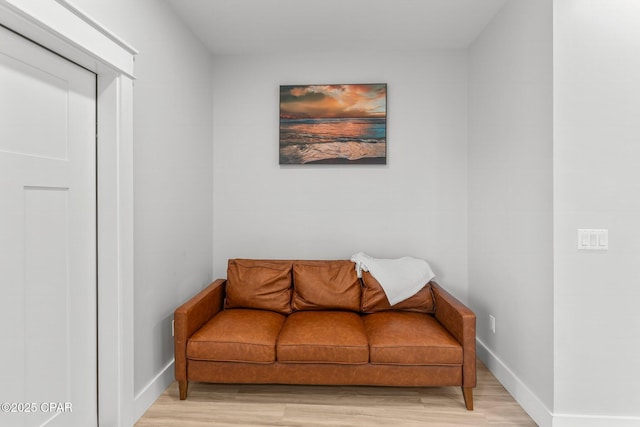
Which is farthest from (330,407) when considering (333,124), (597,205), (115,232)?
(333,124)

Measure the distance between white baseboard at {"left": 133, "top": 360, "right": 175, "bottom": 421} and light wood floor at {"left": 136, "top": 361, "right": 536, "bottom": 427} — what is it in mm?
37

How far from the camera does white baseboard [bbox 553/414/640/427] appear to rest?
202cm

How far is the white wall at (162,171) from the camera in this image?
2229mm

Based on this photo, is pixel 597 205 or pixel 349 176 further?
pixel 349 176

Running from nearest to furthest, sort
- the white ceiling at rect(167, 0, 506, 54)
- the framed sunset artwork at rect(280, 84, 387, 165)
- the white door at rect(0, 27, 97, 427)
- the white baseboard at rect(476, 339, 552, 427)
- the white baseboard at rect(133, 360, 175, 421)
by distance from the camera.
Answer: the white door at rect(0, 27, 97, 427) < the white baseboard at rect(476, 339, 552, 427) < the white baseboard at rect(133, 360, 175, 421) < the white ceiling at rect(167, 0, 506, 54) < the framed sunset artwork at rect(280, 84, 387, 165)

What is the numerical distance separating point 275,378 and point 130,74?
6.70 ft

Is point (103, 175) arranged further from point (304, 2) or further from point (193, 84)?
point (304, 2)

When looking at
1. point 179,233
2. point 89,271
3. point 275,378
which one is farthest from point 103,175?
point 275,378

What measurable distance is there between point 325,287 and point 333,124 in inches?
57.9

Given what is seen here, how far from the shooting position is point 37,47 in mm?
1637

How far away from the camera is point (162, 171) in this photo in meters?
2.52

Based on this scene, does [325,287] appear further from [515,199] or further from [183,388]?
[515,199]

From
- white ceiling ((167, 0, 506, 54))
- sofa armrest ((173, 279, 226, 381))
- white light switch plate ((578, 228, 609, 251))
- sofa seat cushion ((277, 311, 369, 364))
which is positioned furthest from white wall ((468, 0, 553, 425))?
sofa armrest ((173, 279, 226, 381))

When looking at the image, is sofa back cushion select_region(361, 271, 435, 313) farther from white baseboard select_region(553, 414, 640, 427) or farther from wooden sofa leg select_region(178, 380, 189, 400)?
wooden sofa leg select_region(178, 380, 189, 400)
